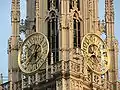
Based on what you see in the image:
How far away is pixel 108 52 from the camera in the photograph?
7762 centimetres

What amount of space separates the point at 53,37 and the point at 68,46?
229 cm

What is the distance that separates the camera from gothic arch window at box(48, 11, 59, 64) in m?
75.6

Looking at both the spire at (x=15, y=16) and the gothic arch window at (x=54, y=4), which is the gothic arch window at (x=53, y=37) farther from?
the spire at (x=15, y=16)

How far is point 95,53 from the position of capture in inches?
3002

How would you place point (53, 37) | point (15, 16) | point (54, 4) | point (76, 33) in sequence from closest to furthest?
point (53, 37) → point (76, 33) → point (54, 4) → point (15, 16)

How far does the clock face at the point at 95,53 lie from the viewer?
7574 cm

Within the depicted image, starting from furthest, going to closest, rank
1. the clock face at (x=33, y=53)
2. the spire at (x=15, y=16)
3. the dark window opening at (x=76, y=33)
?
1. the spire at (x=15, y=16)
2. the dark window opening at (x=76, y=33)
3. the clock face at (x=33, y=53)

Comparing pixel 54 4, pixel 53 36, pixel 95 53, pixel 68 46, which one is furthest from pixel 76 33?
pixel 54 4

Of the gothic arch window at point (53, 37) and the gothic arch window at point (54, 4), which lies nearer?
the gothic arch window at point (53, 37)

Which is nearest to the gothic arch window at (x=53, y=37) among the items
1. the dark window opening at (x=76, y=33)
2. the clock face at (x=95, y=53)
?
the dark window opening at (x=76, y=33)

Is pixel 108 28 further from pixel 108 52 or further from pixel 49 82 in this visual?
pixel 49 82

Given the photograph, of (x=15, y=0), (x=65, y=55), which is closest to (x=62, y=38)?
(x=65, y=55)

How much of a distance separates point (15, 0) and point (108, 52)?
878 centimetres

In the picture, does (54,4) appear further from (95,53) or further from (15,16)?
(95,53)
